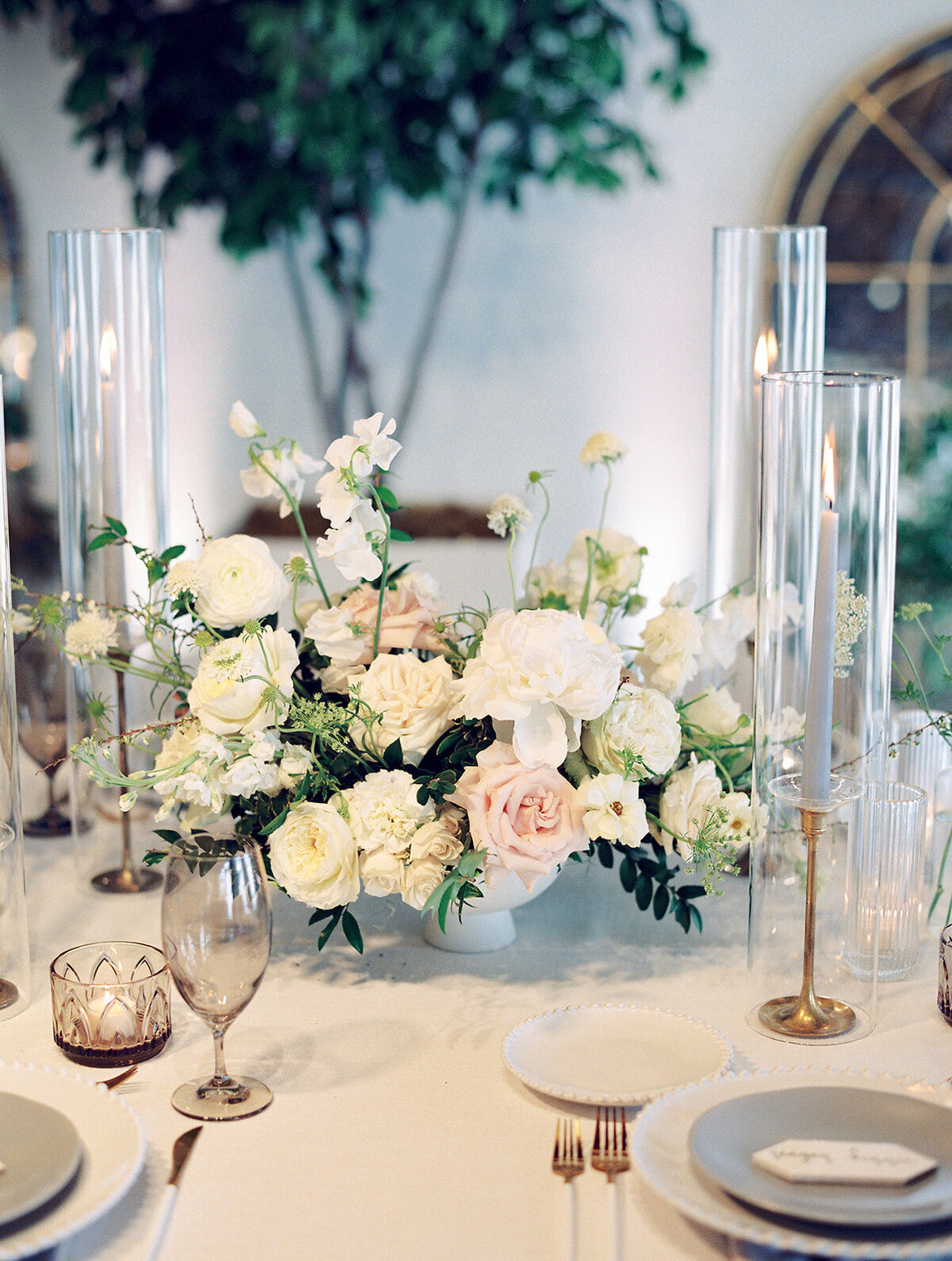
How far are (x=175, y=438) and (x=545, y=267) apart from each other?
0.98 meters

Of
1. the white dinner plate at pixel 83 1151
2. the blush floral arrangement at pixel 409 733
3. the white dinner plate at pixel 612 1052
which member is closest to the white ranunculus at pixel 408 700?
the blush floral arrangement at pixel 409 733

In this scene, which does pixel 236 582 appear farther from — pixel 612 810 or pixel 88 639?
pixel 612 810

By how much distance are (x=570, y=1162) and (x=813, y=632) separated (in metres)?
0.38

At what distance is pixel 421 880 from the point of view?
0.95 metres

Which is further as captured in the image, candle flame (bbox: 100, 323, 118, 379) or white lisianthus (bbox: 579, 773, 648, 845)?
candle flame (bbox: 100, 323, 118, 379)

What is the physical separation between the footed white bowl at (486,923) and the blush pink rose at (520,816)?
74 mm

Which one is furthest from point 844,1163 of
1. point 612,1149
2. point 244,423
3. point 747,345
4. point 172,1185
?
point 747,345

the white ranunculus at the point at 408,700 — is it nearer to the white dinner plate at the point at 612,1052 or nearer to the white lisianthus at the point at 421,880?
the white lisianthus at the point at 421,880

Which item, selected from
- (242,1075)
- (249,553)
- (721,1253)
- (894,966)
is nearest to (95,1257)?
(242,1075)

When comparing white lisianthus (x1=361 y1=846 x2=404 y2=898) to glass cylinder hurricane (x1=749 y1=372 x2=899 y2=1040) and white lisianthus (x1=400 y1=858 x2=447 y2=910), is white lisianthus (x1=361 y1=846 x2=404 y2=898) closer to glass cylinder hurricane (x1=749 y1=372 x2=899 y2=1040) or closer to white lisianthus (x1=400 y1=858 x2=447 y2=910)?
white lisianthus (x1=400 y1=858 x2=447 y2=910)

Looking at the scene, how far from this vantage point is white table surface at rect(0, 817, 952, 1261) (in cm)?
71

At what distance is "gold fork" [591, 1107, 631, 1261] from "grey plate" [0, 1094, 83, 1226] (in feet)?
0.93

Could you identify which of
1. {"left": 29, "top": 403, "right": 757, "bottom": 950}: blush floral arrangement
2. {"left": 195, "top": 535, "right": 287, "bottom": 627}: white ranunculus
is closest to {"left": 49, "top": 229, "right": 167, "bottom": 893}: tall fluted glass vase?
{"left": 29, "top": 403, "right": 757, "bottom": 950}: blush floral arrangement

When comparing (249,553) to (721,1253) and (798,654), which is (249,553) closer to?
(798,654)
